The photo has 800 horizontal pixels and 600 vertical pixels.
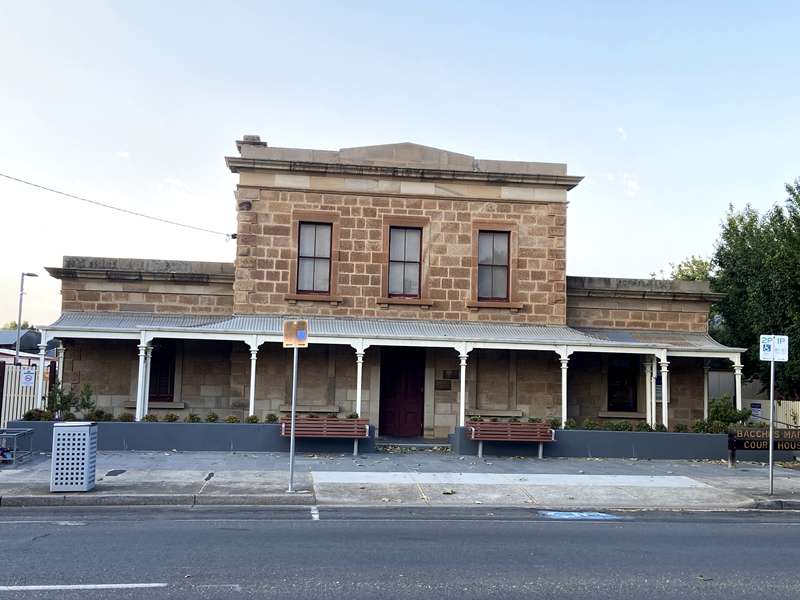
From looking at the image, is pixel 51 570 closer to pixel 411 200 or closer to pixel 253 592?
pixel 253 592

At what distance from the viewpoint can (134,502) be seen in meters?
12.0

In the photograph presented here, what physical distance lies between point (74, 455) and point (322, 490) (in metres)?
3.91

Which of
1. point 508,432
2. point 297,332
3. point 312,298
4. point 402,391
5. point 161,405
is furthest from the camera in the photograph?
point 402,391

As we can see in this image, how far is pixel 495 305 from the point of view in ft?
69.2

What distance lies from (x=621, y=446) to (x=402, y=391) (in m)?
5.84

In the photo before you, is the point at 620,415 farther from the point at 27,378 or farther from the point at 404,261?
the point at 27,378

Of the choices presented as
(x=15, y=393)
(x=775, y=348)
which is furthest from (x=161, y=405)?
(x=775, y=348)

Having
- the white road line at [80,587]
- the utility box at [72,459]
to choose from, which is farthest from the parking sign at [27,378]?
→ the white road line at [80,587]

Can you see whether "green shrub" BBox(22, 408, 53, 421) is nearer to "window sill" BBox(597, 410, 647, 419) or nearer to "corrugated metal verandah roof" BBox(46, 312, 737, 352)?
"corrugated metal verandah roof" BBox(46, 312, 737, 352)

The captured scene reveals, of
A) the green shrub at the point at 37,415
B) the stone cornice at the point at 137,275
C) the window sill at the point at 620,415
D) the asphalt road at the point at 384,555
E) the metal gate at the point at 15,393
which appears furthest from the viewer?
the window sill at the point at 620,415

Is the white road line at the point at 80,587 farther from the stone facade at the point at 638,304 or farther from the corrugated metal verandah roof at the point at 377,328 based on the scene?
the stone facade at the point at 638,304

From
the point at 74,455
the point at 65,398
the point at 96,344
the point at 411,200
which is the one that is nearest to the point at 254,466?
the point at 74,455

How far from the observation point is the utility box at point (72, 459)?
12.0m

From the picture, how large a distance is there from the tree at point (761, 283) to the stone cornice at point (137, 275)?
49.1 feet
